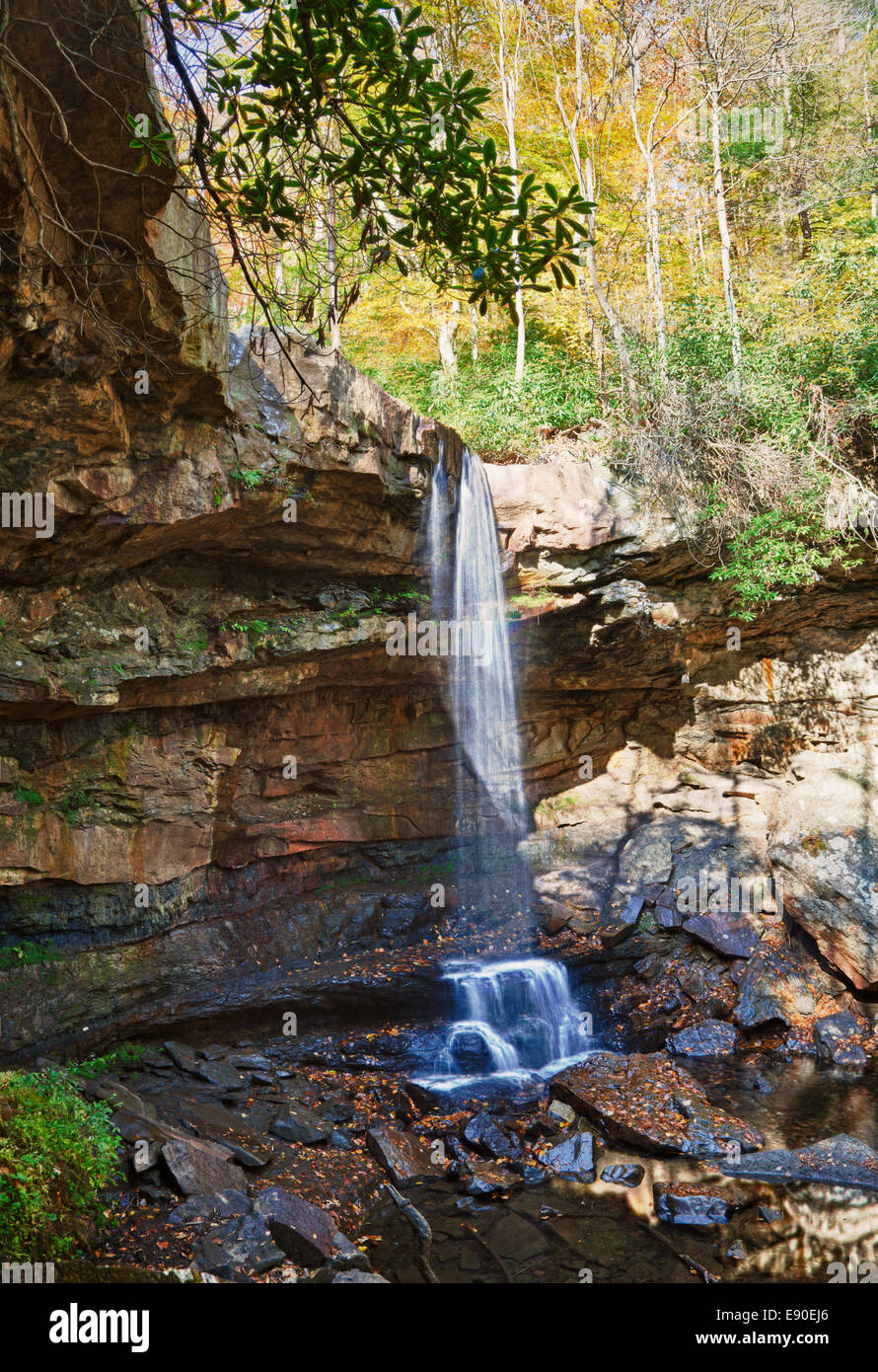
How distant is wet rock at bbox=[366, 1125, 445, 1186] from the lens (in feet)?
23.9

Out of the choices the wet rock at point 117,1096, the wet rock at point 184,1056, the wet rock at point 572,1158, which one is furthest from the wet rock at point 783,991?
the wet rock at point 117,1096

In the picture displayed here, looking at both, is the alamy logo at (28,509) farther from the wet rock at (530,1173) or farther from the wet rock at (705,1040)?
the wet rock at (705,1040)

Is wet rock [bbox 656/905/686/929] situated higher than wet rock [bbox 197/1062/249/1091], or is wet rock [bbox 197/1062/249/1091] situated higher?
wet rock [bbox 656/905/686/929]

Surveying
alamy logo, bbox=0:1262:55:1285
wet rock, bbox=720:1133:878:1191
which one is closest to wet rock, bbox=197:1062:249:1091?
alamy logo, bbox=0:1262:55:1285

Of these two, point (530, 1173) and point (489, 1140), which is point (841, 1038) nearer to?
point (530, 1173)

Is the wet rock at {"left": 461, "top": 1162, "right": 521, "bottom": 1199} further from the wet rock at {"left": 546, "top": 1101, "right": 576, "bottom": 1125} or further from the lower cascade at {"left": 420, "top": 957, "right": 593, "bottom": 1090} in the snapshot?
the lower cascade at {"left": 420, "top": 957, "right": 593, "bottom": 1090}

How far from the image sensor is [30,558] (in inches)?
303

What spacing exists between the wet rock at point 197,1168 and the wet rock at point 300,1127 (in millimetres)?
1061

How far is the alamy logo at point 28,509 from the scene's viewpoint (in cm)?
705

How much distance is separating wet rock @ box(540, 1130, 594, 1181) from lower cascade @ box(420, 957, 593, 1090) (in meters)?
1.72

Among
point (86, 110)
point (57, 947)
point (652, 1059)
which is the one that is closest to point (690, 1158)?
point (652, 1059)

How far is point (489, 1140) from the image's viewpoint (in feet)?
24.8

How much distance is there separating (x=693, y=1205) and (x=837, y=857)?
5525mm
